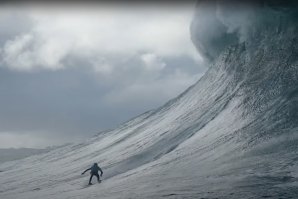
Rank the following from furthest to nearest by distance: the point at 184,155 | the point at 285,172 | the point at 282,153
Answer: the point at 184,155 < the point at 282,153 < the point at 285,172

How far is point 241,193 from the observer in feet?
58.2

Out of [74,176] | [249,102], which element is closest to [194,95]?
[249,102]

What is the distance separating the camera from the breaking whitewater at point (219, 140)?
20.5 meters

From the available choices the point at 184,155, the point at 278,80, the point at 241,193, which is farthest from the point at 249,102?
the point at 241,193

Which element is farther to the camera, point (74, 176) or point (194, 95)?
point (194, 95)

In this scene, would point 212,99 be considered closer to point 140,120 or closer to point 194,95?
point 194,95

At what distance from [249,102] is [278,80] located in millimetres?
2369

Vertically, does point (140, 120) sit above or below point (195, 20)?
below

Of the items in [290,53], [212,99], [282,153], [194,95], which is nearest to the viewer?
[282,153]

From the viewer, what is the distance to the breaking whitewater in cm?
2045

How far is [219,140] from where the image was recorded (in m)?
28.3

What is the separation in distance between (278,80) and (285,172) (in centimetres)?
1390

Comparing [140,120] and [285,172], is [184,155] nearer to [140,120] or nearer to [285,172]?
[285,172]

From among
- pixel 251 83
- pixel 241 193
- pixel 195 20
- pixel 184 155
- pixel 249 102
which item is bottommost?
pixel 241 193
